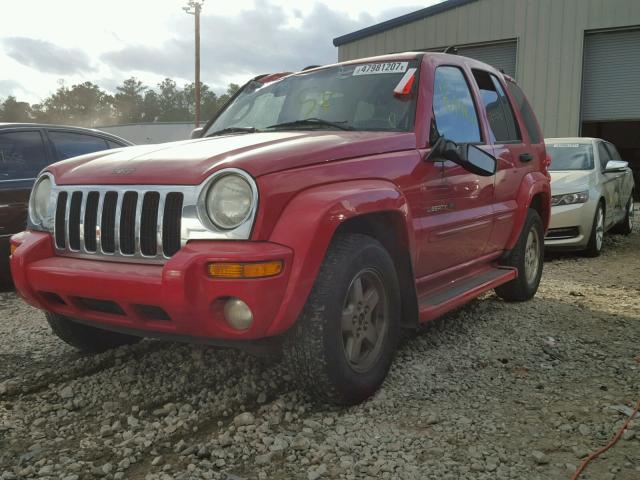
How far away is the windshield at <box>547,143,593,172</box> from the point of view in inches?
316

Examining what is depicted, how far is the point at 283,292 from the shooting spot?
8.03 feet

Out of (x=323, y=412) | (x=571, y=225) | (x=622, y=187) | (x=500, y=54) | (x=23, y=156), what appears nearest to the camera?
(x=323, y=412)

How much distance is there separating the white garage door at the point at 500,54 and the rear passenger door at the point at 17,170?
39.1 feet

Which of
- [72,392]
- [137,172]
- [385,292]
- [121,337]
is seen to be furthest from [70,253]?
[385,292]

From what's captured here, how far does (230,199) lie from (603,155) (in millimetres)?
7508

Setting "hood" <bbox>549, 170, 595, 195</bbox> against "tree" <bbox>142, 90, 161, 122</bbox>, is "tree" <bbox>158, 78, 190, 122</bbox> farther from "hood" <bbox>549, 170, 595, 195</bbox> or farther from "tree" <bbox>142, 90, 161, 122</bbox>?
"hood" <bbox>549, 170, 595, 195</bbox>

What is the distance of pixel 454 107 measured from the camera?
12.8ft

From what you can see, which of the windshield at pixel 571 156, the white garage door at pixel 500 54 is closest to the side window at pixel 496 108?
the windshield at pixel 571 156

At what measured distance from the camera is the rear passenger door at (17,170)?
17.3ft

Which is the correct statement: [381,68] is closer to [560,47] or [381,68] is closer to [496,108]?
[496,108]

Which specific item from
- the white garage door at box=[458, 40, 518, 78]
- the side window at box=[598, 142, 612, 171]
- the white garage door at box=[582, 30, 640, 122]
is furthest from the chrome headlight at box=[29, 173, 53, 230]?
the white garage door at box=[582, 30, 640, 122]

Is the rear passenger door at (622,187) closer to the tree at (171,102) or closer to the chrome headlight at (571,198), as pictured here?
the chrome headlight at (571,198)

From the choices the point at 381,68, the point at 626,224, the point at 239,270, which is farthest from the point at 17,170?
the point at 626,224

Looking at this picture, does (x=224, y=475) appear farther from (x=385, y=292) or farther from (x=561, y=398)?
(x=561, y=398)
